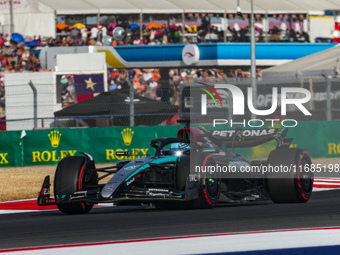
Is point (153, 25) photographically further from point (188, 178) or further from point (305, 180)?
point (188, 178)

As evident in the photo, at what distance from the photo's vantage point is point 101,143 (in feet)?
66.7

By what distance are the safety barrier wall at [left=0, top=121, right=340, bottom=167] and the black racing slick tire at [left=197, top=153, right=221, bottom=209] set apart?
1049cm

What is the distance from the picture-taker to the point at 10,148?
A: 20531 mm

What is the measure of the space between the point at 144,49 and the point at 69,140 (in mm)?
13109

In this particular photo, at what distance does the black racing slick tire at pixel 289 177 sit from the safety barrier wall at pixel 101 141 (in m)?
9.93

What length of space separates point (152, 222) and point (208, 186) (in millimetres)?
1182

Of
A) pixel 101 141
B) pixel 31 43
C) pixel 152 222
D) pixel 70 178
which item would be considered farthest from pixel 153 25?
pixel 152 222

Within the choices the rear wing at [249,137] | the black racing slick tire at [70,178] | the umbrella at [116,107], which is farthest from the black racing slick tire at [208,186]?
the umbrella at [116,107]

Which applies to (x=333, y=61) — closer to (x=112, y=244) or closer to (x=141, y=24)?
(x=141, y=24)

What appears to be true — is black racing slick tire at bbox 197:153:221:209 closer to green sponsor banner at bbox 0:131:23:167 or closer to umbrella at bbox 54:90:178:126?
green sponsor banner at bbox 0:131:23:167

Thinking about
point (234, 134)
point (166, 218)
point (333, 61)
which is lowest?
point (166, 218)

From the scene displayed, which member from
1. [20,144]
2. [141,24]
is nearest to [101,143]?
[20,144]

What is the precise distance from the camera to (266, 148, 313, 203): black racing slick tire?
984 centimetres

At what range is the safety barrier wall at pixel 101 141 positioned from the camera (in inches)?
789
